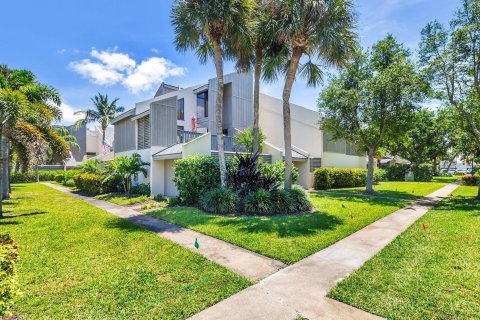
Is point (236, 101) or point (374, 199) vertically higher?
point (236, 101)

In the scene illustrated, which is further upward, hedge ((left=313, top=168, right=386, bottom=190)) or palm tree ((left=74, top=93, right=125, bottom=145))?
palm tree ((left=74, top=93, right=125, bottom=145))

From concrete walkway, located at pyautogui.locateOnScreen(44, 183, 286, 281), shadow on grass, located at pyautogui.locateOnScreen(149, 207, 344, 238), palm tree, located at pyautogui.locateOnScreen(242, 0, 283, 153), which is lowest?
concrete walkway, located at pyautogui.locateOnScreen(44, 183, 286, 281)

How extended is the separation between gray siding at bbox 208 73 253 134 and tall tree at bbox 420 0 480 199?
1269 centimetres

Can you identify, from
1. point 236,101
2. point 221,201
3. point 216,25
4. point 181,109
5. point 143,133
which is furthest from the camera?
point 181,109

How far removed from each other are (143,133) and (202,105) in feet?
23.0

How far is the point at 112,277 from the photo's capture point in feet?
15.7

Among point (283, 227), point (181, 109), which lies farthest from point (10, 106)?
point (181, 109)

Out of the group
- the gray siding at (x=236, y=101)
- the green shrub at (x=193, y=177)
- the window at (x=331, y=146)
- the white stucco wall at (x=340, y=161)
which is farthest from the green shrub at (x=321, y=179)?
the green shrub at (x=193, y=177)

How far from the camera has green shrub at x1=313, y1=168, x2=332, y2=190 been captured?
68.2ft

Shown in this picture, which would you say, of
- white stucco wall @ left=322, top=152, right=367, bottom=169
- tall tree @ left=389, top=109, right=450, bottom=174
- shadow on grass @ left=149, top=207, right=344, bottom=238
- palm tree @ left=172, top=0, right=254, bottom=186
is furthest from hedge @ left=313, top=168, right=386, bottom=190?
palm tree @ left=172, top=0, right=254, bottom=186

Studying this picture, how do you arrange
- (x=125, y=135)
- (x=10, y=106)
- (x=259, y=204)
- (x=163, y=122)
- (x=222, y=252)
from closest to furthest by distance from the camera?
(x=222, y=252) < (x=10, y=106) < (x=259, y=204) < (x=163, y=122) < (x=125, y=135)

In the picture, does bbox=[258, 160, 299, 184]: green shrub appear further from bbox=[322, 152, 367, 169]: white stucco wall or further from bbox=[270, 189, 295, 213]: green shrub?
bbox=[322, 152, 367, 169]: white stucco wall

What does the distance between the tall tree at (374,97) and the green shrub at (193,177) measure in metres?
10.7

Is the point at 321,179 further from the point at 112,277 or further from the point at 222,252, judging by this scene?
the point at 112,277
